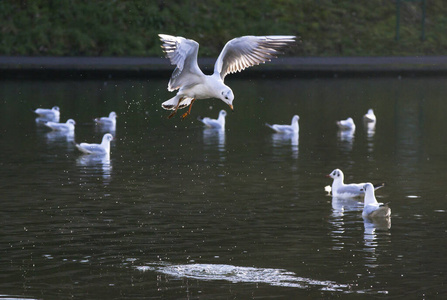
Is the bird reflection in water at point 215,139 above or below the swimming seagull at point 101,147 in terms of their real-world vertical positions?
below

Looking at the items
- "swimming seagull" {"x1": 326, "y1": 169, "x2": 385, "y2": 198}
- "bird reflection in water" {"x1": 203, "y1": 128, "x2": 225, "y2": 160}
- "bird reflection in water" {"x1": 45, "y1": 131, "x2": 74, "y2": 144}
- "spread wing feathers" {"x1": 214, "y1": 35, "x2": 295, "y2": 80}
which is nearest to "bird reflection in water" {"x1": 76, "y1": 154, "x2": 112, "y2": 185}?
"bird reflection in water" {"x1": 203, "y1": 128, "x2": 225, "y2": 160}

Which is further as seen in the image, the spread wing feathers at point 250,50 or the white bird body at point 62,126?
the white bird body at point 62,126

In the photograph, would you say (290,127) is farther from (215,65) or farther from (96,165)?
(215,65)

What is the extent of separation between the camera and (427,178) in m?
21.2

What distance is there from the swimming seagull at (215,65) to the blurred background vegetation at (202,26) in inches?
1307

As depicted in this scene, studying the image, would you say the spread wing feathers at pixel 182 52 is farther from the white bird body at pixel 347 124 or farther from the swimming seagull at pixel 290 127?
the white bird body at pixel 347 124

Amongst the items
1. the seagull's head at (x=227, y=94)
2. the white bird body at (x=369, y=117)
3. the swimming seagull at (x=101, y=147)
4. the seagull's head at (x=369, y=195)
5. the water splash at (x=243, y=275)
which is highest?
the seagull's head at (x=227, y=94)

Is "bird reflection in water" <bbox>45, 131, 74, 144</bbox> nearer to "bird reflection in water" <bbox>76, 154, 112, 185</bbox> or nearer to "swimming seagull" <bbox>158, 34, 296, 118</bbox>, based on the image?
"bird reflection in water" <bbox>76, 154, 112, 185</bbox>

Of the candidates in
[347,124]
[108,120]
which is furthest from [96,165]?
[347,124]

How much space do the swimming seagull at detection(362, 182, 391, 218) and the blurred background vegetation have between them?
32866 millimetres

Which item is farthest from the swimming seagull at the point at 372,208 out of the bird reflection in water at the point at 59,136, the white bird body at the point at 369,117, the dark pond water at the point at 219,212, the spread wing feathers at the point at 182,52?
the white bird body at the point at 369,117

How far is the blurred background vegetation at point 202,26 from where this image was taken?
165 feet

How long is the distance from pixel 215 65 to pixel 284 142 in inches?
467

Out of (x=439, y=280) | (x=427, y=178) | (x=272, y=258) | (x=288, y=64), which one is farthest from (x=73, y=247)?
(x=288, y=64)
